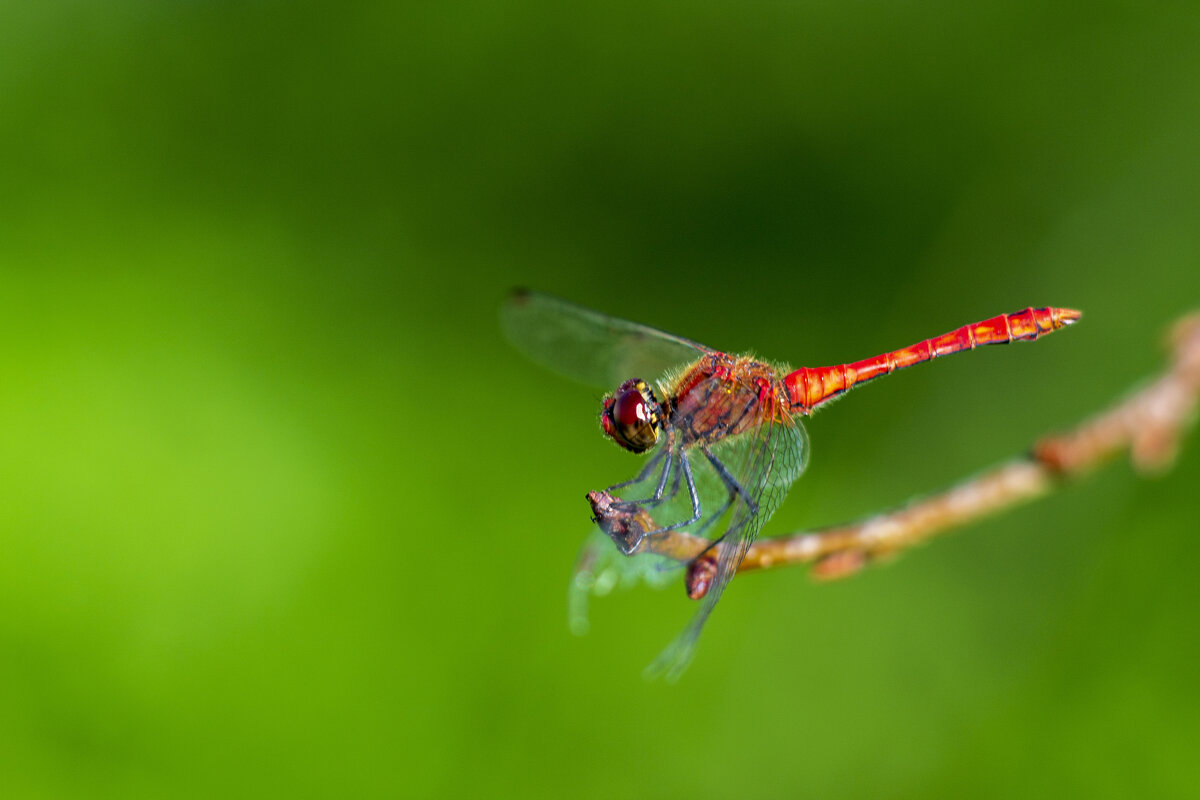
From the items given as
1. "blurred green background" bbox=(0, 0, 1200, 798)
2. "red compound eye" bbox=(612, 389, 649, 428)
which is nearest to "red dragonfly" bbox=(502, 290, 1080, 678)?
"red compound eye" bbox=(612, 389, 649, 428)

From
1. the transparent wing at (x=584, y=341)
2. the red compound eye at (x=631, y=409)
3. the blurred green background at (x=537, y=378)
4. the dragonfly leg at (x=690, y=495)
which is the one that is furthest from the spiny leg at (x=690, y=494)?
the blurred green background at (x=537, y=378)

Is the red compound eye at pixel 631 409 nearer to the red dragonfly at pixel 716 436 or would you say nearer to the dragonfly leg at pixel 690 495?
the red dragonfly at pixel 716 436

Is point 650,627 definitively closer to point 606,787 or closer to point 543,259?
point 606,787

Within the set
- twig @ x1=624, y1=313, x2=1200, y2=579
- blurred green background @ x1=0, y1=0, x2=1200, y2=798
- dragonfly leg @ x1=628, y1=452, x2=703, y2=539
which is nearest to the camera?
twig @ x1=624, y1=313, x2=1200, y2=579

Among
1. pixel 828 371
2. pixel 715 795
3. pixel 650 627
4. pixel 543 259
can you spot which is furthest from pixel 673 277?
pixel 715 795

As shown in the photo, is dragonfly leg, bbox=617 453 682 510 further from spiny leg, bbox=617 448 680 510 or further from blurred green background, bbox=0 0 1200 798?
blurred green background, bbox=0 0 1200 798
